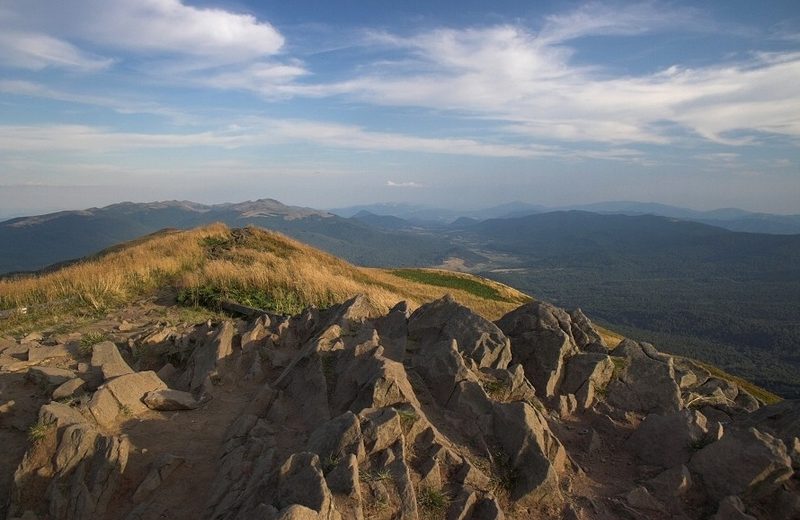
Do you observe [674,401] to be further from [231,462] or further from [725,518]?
[231,462]

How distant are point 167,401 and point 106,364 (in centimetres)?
189

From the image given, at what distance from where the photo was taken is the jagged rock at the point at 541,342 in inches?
350

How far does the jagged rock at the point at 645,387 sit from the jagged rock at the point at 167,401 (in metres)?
8.06

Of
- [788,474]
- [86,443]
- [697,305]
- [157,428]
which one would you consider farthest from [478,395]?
[697,305]

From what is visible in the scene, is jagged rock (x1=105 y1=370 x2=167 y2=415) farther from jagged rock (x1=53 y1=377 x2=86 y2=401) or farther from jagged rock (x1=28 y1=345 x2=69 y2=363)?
jagged rock (x1=28 y1=345 x2=69 y2=363)

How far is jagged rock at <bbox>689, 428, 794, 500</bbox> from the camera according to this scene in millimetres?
5859

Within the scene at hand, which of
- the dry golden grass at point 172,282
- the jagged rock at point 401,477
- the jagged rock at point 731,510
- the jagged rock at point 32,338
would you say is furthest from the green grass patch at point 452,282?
the jagged rock at point 401,477

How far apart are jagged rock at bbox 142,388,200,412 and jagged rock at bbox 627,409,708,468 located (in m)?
7.79

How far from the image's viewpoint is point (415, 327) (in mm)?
10484

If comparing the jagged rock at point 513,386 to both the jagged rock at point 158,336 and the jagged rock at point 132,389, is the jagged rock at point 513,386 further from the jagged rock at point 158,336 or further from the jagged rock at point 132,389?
the jagged rock at point 158,336

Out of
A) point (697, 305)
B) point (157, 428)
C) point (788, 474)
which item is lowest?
point (697, 305)

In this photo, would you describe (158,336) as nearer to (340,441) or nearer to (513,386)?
(340,441)

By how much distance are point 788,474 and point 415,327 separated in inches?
265

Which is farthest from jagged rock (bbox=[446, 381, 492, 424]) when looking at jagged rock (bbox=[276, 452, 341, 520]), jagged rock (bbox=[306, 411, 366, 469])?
jagged rock (bbox=[276, 452, 341, 520])
